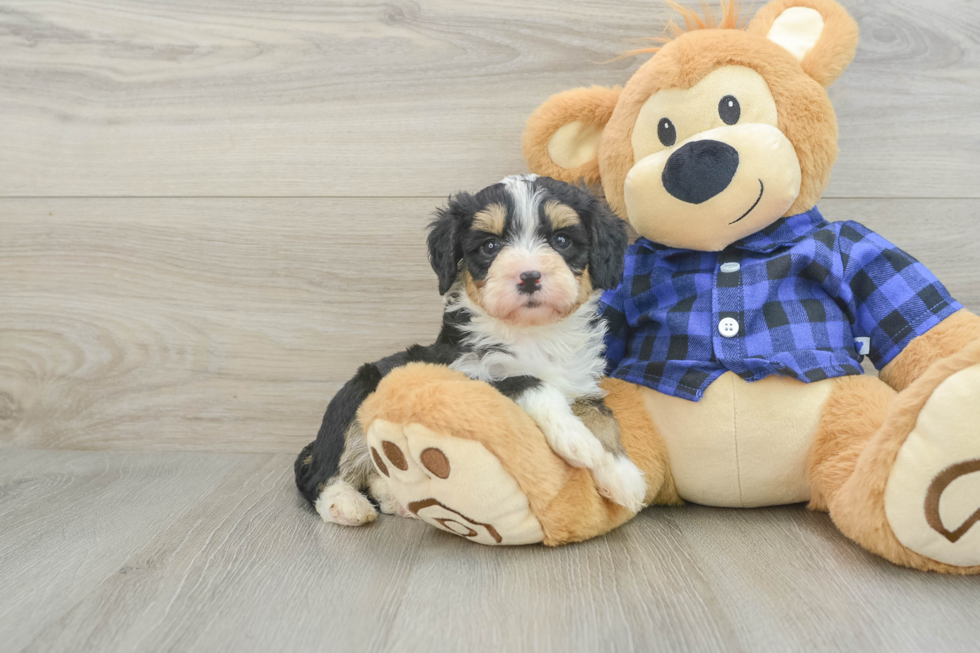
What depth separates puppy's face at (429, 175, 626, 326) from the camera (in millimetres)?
1260

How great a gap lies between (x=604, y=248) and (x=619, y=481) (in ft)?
1.53

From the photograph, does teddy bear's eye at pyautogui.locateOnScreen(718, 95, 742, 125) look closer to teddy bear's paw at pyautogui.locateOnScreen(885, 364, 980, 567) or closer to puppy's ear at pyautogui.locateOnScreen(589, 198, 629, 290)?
puppy's ear at pyautogui.locateOnScreen(589, 198, 629, 290)

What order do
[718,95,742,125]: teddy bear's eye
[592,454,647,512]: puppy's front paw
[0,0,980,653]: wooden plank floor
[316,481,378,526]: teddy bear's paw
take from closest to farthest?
[592,454,647,512]: puppy's front paw → [718,95,742,125]: teddy bear's eye → [316,481,378,526]: teddy bear's paw → [0,0,980,653]: wooden plank floor

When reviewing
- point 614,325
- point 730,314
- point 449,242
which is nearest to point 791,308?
point 730,314

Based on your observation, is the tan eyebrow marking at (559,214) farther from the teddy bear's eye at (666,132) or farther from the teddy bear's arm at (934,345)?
the teddy bear's arm at (934,345)

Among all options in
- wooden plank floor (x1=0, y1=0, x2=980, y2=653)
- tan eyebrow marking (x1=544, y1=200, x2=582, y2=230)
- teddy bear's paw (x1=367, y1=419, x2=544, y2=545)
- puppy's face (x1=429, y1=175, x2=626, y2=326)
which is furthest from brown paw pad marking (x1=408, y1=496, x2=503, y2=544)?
tan eyebrow marking (x1=544, y1=200, x2=582, y2=230)

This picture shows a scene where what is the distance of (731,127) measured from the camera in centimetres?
136

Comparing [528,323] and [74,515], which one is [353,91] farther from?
[74,515]

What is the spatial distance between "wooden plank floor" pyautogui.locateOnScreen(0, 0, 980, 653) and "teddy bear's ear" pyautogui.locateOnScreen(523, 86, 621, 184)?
0.26m

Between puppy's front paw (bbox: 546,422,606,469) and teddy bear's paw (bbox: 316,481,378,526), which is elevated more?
puppy's front paw (bbox: 546,422,606,469)

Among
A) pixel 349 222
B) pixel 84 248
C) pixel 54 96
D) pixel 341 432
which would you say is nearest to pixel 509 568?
pixel 341 432

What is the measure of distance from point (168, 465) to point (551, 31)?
163 centimetres

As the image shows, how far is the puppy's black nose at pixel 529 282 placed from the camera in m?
1.24

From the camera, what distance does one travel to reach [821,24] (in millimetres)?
1455
